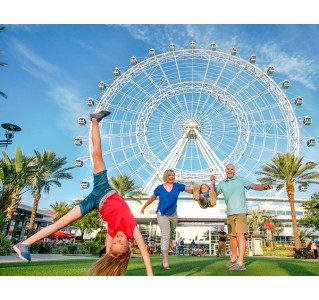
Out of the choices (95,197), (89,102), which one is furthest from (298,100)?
(95,197)

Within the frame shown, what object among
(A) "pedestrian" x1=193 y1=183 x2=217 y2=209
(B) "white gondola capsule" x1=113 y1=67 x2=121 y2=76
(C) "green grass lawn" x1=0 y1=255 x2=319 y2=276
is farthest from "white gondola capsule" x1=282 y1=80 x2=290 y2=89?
(A) "pedestrian" x1=193 y1=183 x2=217 y2=209

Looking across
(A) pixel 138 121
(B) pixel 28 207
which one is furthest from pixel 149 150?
(B) pixel 28 207

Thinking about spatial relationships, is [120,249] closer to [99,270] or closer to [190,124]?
[99,270]

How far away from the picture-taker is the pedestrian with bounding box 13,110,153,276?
267cm

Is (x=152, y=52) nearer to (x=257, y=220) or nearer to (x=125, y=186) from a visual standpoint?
(x=125, y=186)

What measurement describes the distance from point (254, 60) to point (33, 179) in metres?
20.7

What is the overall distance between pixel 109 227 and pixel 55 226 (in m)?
0.56

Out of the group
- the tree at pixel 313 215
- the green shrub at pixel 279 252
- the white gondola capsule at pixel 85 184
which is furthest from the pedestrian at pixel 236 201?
the tree at pixel 313 215

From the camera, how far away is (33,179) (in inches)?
919

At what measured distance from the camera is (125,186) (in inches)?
1089

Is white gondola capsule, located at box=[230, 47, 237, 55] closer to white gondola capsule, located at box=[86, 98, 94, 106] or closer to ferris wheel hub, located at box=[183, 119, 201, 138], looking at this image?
ferris wheel hub, located at box=[183, 119, 201, 138]

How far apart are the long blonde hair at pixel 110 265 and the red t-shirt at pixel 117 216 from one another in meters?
0.35

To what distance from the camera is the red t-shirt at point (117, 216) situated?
120 inches
